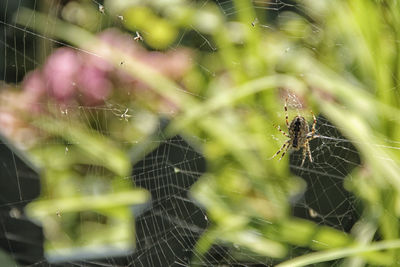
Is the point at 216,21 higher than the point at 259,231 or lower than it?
higher

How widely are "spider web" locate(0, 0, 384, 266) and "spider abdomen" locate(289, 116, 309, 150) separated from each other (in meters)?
0.03

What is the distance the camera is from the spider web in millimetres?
1335

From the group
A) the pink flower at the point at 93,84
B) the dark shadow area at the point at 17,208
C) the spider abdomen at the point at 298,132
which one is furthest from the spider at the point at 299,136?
the dark shadow area at the point at 17,208

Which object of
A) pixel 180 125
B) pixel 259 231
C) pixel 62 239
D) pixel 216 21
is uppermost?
pixel 216 21

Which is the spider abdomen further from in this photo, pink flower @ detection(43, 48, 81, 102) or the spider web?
pink flower @ detection(43, 48, 81, 102)

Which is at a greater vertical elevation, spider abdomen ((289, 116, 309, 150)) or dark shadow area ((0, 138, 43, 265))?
spider abdomen ((289, 116, 309, 150))

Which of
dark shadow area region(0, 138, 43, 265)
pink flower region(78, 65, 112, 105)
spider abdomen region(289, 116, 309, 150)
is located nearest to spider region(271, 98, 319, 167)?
spider abdomen region(289, 116, 309, 150)

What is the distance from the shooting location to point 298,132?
4.44ft

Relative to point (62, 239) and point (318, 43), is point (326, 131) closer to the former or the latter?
point (318, 43)

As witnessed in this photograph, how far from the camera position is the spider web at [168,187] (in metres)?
1.33

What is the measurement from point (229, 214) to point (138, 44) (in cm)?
46

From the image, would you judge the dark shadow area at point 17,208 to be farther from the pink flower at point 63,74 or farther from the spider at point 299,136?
the spider at point 299,136

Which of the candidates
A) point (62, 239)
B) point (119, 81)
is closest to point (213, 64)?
point (119, 81)

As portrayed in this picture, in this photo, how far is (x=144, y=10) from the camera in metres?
1.59
